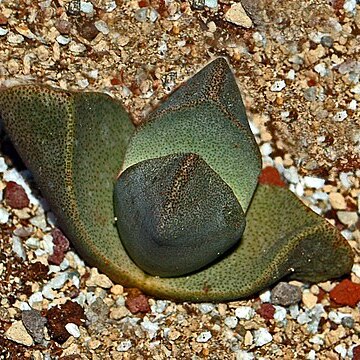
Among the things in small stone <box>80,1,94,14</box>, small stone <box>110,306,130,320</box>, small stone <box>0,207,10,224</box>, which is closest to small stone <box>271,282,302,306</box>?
small stone <box>110,306,130,320</box>

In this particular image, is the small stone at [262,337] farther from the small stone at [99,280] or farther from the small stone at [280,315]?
the small stone at [99,280]

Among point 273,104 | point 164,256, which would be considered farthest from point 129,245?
point 273,104

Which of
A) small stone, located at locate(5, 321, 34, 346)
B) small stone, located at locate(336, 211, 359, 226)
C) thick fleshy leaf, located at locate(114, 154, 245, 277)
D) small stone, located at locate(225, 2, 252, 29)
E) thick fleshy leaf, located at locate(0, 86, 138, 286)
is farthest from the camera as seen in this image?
small stone, located at locate(225, 2, 252, 29)

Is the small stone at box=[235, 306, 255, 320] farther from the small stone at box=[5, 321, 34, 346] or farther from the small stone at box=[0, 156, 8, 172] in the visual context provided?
the small stone at box=[0, 156, 8, 172]

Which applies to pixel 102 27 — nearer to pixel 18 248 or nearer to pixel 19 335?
pixel 18 248

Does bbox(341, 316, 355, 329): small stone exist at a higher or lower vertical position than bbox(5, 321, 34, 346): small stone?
higher

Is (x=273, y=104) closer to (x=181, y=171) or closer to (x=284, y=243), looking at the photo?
(x=284, y=243)
